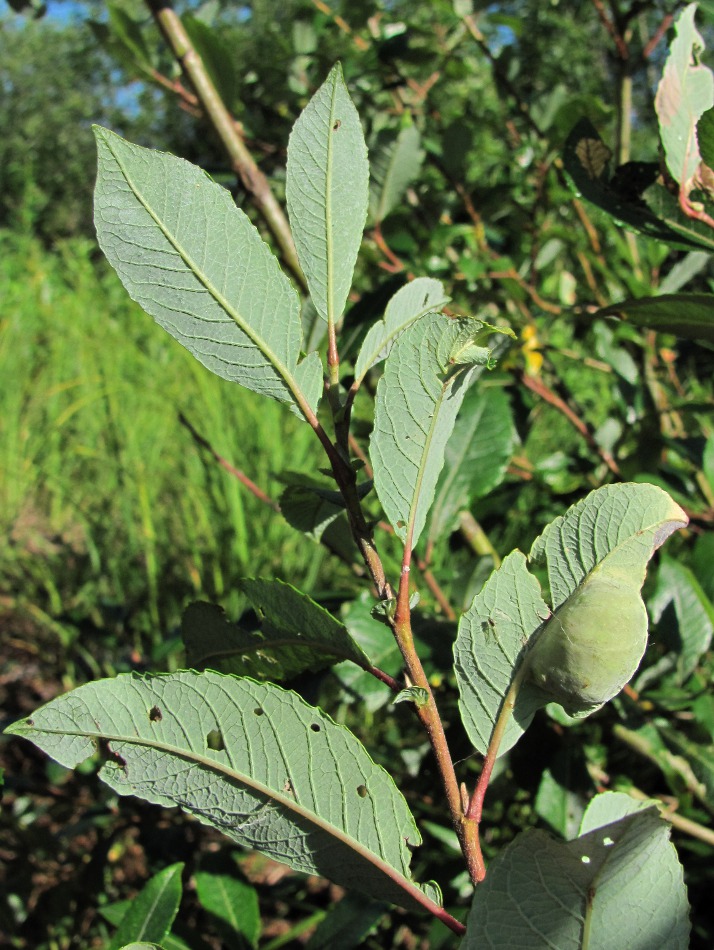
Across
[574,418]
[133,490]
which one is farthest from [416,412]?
[133,490]

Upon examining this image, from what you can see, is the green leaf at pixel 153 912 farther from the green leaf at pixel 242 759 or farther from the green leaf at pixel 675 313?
the green leaf at pixel 675 313

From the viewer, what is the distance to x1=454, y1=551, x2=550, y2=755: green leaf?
404 mm

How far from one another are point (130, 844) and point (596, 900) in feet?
4.60

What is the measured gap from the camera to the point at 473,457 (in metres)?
0.86

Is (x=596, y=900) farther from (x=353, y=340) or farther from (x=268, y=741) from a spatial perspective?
(x=353, y=340)

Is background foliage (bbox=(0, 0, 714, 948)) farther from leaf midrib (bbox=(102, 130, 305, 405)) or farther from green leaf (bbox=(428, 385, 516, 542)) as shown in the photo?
leaf midrib (bbox=(102, 130, 305, 405))

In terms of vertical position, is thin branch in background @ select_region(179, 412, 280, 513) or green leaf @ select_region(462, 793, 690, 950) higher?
thin branch in background @ select_region(179, 412, 280, 513)

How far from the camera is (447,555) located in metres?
1.66

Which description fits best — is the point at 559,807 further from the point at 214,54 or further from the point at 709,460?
the point at 214,54

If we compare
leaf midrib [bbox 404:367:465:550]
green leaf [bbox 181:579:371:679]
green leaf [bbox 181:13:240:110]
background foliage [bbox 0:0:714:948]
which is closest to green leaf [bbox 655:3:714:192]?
background foliage [bbox 0:0:714:948]

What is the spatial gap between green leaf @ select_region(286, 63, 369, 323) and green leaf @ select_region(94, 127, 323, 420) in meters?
0.03

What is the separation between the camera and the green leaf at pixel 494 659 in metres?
0.40

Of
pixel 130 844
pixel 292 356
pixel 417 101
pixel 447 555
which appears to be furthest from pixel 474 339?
pixel 130 844

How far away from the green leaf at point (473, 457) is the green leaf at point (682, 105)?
1.21 ft
